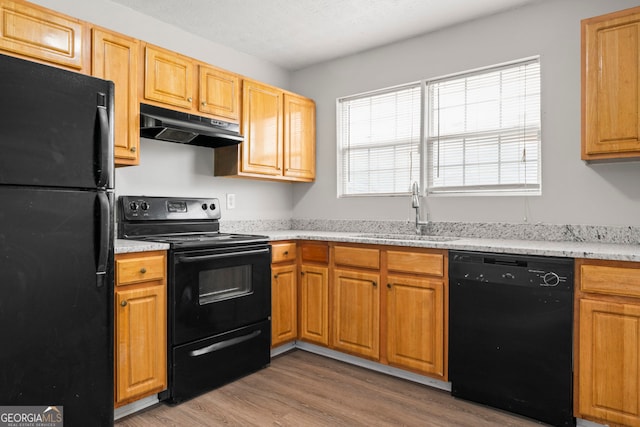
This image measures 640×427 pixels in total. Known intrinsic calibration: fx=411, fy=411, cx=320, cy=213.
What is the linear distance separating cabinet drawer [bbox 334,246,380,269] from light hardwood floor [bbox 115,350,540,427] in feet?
2.50

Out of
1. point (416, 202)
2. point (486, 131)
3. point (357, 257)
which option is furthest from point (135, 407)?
point (486, 131)

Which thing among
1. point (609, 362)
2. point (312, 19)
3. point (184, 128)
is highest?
point (312, 19)

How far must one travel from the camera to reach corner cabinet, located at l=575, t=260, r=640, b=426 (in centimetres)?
195

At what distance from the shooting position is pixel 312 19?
3.03 meters

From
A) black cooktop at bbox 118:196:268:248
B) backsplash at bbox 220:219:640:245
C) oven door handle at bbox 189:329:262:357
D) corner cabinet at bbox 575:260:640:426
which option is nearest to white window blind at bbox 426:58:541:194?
backsplash at bbox 220:219:640:245

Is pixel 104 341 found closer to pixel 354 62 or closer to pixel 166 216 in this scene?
pixel 166 216

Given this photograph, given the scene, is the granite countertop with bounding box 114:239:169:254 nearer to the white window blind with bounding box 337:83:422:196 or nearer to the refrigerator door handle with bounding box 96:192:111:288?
the refrigerator door handle with bounding box 96:192:111:288

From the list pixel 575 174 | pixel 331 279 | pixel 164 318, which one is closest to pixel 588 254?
pixel 575 174

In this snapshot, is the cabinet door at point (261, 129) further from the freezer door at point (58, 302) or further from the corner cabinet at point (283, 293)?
the freezer door at point (58, 302)

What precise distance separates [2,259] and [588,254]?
262 centimetres

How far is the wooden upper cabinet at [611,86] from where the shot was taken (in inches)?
85.2

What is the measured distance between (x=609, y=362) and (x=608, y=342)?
99 mm

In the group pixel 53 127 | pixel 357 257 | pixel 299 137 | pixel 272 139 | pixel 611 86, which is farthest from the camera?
pixel 299 137

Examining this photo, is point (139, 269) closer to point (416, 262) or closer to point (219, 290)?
point (219, 290)
